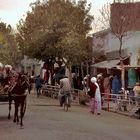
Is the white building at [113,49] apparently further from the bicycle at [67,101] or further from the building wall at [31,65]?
the building wall at [31,65]

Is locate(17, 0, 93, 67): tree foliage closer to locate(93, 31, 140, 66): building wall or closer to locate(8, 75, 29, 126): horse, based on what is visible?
locate(93, 31, 140, 66): building wall

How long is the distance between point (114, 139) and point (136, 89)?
13214 millimetres

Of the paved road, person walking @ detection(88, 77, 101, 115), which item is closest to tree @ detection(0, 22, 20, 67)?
person walking @ detection(88, 77, 101, 115)

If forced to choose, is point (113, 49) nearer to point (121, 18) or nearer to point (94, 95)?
point (121, 18)

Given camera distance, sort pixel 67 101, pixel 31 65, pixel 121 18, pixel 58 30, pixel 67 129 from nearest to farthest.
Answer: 1. pixel 67 129
2. pixel 67 101
3. pixel 121 18
4. pixel 58 30
5. pixel 31 65

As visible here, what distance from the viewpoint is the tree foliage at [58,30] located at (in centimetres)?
4583

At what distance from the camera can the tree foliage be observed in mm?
45825

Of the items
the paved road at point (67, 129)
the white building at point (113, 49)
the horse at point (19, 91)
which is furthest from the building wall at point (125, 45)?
the horse at point (19, 91)

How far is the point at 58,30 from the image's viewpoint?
48562 mm

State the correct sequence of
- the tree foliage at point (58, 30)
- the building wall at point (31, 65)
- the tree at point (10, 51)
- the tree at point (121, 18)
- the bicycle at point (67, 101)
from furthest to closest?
the tree at point (10, 51), the building wall at point (31, 65), the tree foliage at point (58, 30), the tree at point (121, 18), the bicycle at point (67, 101)

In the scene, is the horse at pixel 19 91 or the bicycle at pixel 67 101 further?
the bicycle at pixel 67 101

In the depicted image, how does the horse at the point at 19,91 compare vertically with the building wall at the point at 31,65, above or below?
below

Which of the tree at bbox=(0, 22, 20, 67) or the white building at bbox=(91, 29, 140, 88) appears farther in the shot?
the tree at bbox=(0, 22, 20, 67)

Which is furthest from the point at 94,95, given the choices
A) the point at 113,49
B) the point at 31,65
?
the point at 31,65
